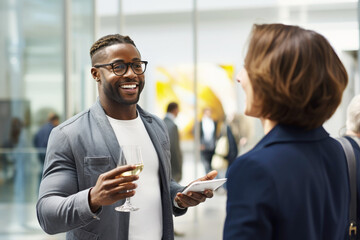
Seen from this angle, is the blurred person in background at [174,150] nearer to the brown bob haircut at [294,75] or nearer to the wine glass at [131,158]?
the wine glass at [131,158]

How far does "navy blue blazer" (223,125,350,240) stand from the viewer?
1.16 metres

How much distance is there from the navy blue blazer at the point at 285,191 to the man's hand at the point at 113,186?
0.44 meters

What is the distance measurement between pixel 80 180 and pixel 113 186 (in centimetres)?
36

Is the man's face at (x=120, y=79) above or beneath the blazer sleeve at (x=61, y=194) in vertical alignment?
above

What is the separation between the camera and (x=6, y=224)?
616 cm

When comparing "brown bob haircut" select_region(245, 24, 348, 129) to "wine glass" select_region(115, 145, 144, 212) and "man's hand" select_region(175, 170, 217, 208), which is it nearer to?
"wine glass" select_region(115, 145, 144, 212)

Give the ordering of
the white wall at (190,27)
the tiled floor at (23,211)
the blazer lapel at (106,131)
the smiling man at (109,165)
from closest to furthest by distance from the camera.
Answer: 1. the smiling man at (109,165)
2. the blazer lapel at (106,131)
3. the tiled floor at (23,211)
4. the white wall at (190,27)

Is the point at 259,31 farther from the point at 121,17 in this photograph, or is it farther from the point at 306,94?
the point at 121,17

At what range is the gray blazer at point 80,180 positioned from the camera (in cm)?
176

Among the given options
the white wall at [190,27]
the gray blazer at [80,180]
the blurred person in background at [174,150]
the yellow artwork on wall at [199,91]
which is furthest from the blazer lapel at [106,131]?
the yellow artwork on wall at [199,91]

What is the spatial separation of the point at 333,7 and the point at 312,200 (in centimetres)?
730

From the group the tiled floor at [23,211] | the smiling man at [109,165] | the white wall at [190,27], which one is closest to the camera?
the smiling man at [109,165]

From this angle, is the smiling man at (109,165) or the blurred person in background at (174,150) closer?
the smiling man at (109,165)

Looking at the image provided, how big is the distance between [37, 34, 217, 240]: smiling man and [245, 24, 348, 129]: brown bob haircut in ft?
2.13
